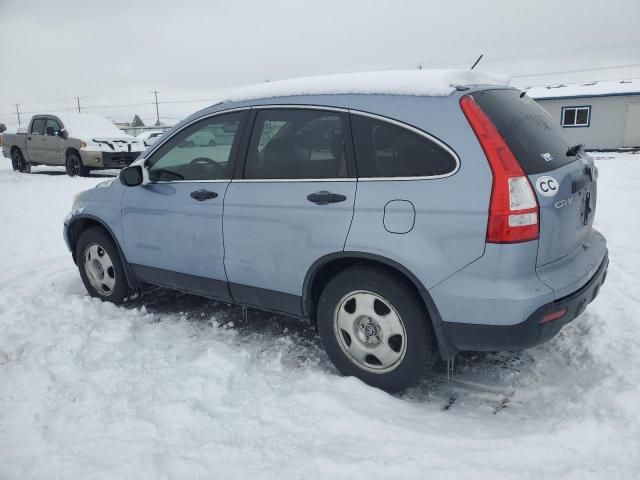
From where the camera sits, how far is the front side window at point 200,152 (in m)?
3.68

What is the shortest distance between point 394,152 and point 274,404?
164cm

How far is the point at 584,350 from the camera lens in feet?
11.5

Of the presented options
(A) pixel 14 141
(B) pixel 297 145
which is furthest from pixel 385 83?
(A) pixel 14 141

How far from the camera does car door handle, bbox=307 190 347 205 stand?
9.88ft

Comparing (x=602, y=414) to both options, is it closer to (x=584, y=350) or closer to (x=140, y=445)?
(x=584, y=350)

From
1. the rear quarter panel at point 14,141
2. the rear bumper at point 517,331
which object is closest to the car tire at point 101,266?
the rear bumper at point 517,331

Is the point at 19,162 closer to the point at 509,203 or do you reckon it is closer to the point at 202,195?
the point at 202,195

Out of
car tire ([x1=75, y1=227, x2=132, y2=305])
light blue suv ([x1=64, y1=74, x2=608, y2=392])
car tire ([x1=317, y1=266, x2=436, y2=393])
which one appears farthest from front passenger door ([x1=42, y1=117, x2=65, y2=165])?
car tire ([x1=317, y1=266, x2=436, y2=393])

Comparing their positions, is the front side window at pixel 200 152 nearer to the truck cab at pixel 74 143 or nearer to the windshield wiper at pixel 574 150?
the windshield wiper at pixel 574 150

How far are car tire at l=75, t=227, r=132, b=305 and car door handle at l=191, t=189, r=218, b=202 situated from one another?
1222 millimetres

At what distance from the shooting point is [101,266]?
4.69m

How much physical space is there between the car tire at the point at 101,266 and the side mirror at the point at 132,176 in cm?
76

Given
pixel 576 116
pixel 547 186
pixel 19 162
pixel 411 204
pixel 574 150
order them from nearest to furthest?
pixel 547 186
pixel 411 204
pixel 574 150
pixel 19 162
pixel 576 116

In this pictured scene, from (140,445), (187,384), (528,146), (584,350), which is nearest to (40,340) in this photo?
(187,384)
